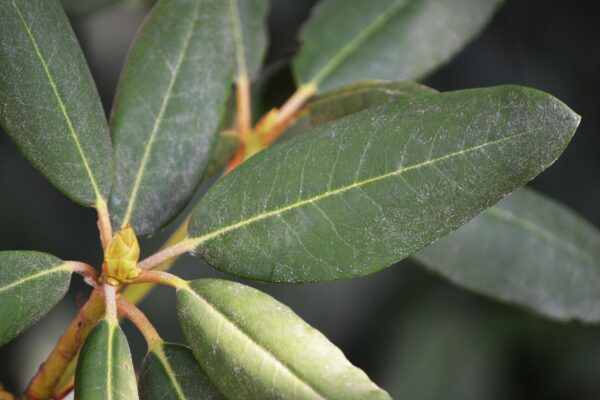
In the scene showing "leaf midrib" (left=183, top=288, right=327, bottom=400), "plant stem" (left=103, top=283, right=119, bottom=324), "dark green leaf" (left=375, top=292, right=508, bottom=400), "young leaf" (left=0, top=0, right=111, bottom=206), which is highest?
"young leaf" (left=0, top=0, right=111, bottom=206)

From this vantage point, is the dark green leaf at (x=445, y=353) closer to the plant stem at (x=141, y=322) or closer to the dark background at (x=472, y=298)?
the dark background at (x=472, y=298)

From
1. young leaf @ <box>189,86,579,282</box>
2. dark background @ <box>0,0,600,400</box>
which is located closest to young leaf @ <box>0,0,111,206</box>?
young leaf @ <box>189,86,579,282</box>

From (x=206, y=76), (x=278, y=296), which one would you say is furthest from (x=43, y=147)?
(x=278, y=296)

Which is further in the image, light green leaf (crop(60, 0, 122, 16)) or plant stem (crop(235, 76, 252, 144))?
light green leaf (crop(60, 0, 122, 16))

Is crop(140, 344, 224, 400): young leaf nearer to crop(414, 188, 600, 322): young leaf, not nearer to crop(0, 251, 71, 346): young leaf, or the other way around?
crop(0, 251, 71, 346): young leaf

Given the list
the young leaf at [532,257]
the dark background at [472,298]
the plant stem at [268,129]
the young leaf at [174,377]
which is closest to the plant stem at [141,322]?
the young leaf at [174,377]

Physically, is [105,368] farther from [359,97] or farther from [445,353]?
[445,353]

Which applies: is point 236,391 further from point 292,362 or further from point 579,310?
point 579,310

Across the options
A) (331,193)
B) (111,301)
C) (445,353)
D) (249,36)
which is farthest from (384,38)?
(445,353)
